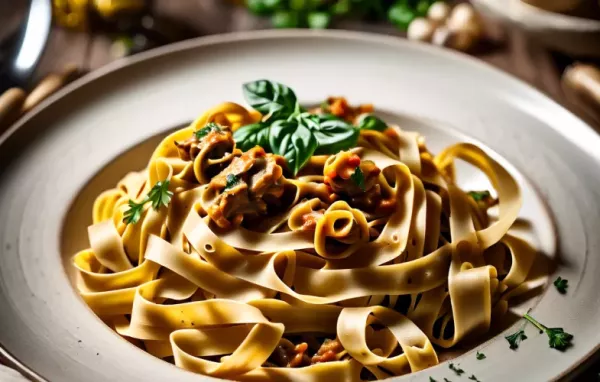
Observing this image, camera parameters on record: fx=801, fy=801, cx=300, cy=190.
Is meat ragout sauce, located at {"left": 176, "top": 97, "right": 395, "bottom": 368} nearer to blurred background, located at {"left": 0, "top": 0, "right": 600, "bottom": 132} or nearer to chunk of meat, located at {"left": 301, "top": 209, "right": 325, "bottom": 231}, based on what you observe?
chunk of meat, located at {"left": 301, "top": 209, "right": 325, "bottom": 231}

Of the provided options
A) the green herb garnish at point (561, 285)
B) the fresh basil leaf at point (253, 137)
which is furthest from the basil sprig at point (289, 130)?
the green herb garnish at point (561, 285)

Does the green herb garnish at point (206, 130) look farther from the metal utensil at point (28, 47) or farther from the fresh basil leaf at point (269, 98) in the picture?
the metal utensil at point (28, 47)

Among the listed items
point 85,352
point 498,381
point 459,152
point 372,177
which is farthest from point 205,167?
point 498,381

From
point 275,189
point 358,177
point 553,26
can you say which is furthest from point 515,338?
point 553,26

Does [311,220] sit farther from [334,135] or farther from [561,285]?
[561,285]

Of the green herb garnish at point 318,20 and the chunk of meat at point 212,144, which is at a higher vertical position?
the green herb garnish at point 318,20

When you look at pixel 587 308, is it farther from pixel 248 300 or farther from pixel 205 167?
pixel 205 167
